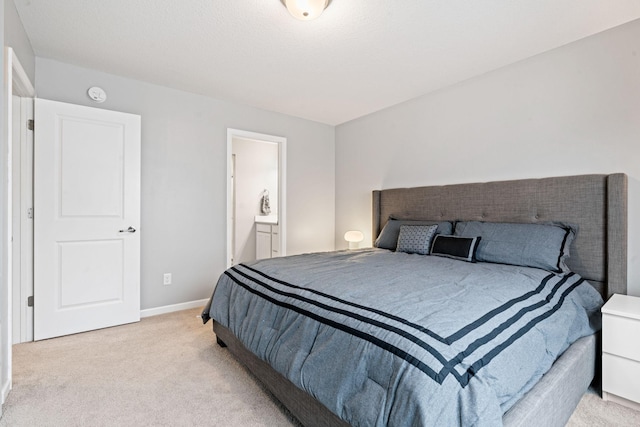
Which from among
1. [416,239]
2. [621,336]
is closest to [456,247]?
[416,239]

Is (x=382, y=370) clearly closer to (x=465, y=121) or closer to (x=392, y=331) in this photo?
(x=392, y=331)

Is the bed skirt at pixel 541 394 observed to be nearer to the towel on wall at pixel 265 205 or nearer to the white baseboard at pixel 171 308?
the white baseboard at pixel 171 308

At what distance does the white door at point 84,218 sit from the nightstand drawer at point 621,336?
3.54 m

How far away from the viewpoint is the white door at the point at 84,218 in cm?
263

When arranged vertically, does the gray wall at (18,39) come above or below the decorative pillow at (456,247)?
above

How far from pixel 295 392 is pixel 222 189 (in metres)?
2.65

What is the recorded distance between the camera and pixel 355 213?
4.42 metres

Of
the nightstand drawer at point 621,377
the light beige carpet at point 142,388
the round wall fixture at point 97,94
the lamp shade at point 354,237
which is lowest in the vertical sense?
the light beige carpet at point 142,388

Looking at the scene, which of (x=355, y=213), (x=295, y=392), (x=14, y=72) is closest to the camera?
(x=295, y=392)

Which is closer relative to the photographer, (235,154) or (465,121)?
(465,121)

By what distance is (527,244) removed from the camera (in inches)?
92.9

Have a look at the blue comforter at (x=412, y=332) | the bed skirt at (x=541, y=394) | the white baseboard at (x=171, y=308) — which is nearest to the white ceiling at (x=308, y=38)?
the blue comforter at (x=412, y=332)

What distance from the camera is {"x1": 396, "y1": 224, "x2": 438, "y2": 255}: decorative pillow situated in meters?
2.93

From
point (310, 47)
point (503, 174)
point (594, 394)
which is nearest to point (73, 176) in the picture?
point (310, 47)
